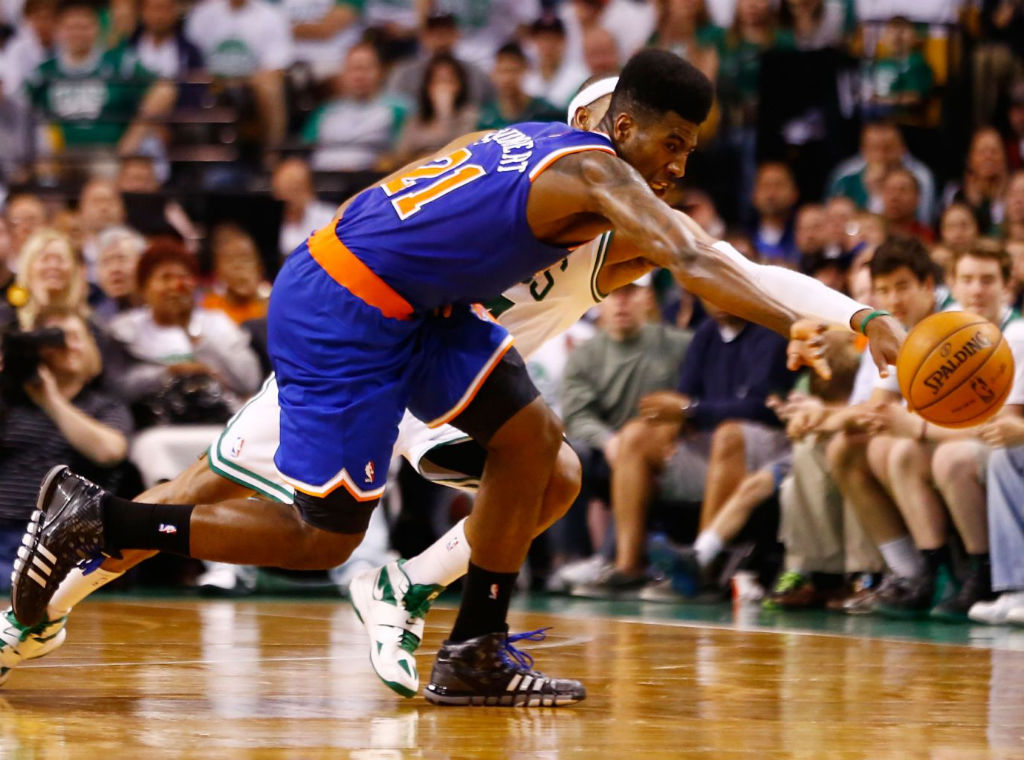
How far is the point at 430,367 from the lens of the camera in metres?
4.17

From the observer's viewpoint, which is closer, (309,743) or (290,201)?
(309,743)

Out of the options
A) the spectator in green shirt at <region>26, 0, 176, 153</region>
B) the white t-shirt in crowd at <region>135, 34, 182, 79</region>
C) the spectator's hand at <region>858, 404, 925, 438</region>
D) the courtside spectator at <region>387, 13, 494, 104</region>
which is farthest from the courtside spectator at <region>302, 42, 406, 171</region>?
the spectator's hand at <region>858, 404, 925, 438</region>

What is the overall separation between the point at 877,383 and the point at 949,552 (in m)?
0.77

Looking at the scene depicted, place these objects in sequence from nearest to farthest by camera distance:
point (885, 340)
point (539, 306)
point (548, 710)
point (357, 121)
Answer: point (885, 340) < point (548, 710) < point (539, 306) < point (357, 121)

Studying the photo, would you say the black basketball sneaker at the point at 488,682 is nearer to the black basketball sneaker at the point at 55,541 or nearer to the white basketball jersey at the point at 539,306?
the white basketball jersey at the point at 539,306

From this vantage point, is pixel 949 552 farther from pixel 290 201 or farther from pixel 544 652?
pixel 290 201

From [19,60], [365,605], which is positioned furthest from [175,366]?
[19,60]

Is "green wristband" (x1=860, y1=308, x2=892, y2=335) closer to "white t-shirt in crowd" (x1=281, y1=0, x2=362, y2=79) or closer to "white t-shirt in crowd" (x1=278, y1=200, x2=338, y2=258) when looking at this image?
"white t-shirt in crowd" (x1=278, y1=200, x2=338, y2=258)

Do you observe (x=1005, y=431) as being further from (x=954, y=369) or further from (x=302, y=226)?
(x=302, y=226)

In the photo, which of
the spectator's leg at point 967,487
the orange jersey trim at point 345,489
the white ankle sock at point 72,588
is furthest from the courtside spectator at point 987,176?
the white ankle sock at point 72,588

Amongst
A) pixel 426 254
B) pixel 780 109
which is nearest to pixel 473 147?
pixel 426 254

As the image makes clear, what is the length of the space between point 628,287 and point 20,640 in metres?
4.43

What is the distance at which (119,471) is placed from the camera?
309 inches

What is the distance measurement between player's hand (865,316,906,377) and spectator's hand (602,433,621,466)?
4261mm
